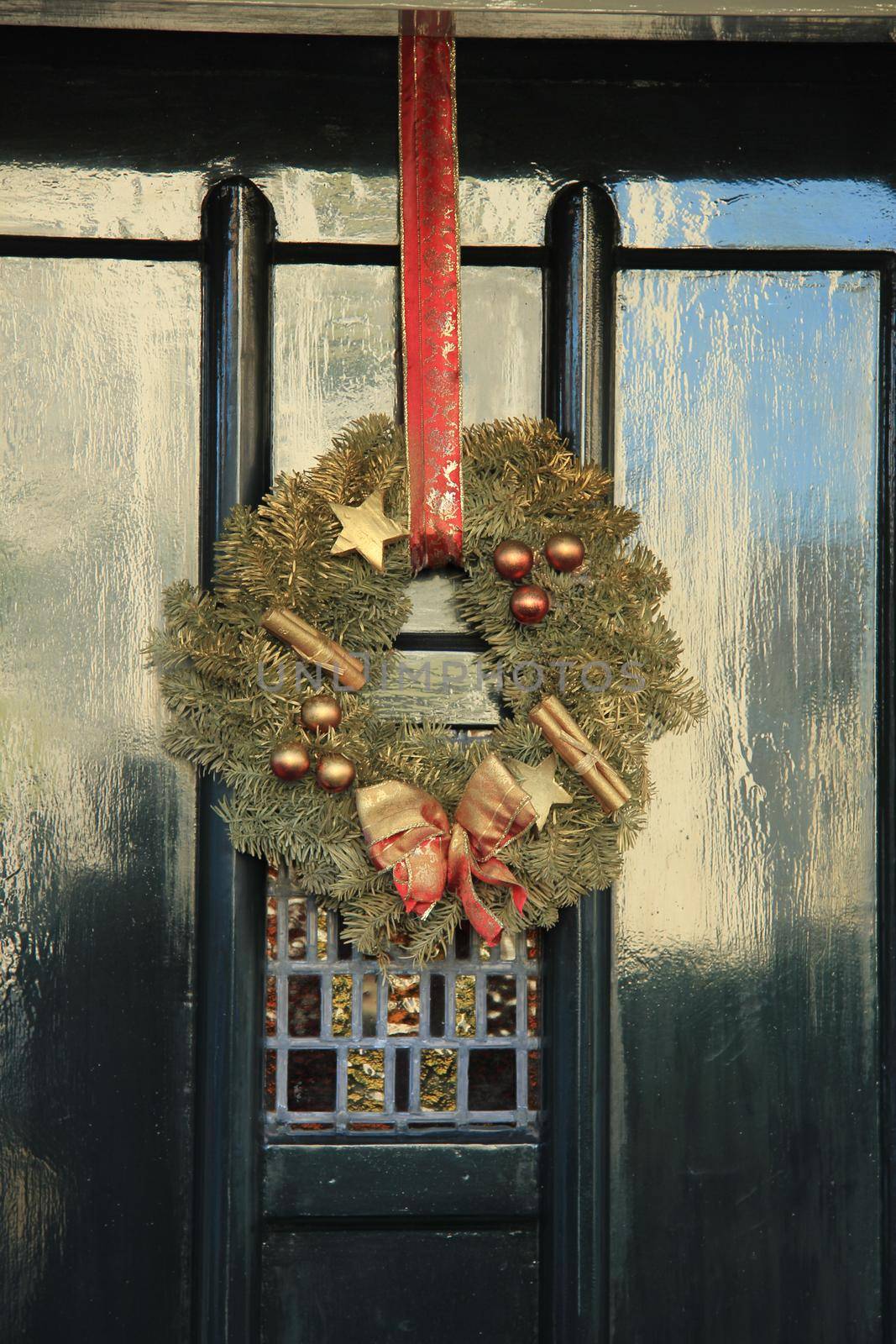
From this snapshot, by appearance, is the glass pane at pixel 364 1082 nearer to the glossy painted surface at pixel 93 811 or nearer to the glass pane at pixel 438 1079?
the glass pane at pixel 438 1079

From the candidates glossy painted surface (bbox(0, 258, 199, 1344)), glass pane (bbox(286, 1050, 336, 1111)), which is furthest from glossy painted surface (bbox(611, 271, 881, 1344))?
glossy painted surface (bbox(0, 258, 199, 1344))

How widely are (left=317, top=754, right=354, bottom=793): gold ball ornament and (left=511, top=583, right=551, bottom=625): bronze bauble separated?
246 mm

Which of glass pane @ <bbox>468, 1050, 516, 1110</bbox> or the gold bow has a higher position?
the gold bow

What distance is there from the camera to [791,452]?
146cm

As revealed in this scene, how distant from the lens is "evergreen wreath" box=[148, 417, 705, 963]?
1.32 m

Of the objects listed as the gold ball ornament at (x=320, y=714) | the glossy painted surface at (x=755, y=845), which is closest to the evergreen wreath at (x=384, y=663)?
the gold ball ornament at (x=320, y=714)

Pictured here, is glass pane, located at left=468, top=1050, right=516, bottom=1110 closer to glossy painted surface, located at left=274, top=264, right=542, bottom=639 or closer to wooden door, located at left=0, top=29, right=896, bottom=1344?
wooden door, located at left=0, top=29, right=896, bottom=1344

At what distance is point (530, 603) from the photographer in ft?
4.31

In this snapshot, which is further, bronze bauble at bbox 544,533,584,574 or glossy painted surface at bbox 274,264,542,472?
glossy painted surface at bbox 274,264,542,472

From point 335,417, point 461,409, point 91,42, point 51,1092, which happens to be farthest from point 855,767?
point 91,42

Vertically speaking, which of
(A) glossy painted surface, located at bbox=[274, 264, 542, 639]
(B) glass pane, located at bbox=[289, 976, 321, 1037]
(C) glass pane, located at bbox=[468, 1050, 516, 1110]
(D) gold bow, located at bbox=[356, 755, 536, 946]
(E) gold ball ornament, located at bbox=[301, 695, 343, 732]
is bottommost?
(C) glass pane, located at bbox=[468, 1050, 516, 1110]

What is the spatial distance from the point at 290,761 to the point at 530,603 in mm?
306

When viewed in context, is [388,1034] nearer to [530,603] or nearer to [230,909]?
[230,909]

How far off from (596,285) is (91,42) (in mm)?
645
